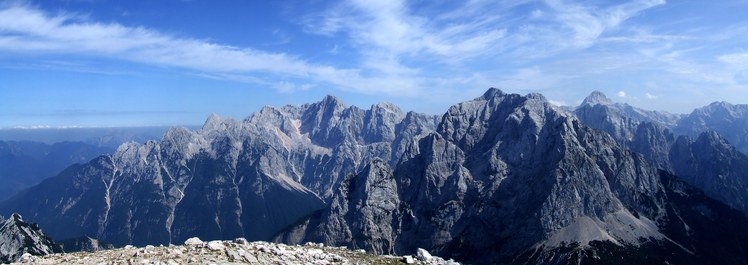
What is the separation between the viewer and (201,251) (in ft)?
214

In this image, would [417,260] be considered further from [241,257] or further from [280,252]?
[241,257]

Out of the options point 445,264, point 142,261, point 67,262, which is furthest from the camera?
point 445,264

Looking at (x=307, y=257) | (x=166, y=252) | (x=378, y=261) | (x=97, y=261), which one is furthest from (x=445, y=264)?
(x=97, y=261)

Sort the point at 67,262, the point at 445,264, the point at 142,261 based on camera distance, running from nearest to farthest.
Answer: the point at 142,261 < the point at 67,262 < the point at 445,264

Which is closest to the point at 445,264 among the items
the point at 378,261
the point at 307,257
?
the point at 378,261

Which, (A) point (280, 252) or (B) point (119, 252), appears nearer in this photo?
(B) point (119, 252)

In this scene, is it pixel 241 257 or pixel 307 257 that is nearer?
pixel 241 257

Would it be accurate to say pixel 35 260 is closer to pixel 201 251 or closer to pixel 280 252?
pixel 201 251

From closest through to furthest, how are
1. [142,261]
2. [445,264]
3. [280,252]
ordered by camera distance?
[142,261]
[280,252]
[445,264]

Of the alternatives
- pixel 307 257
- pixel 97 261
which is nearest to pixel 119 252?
pixel 97 261

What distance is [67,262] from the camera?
61938mm

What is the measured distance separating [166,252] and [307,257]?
17194 mm

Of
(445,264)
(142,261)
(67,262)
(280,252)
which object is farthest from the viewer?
(445,264)

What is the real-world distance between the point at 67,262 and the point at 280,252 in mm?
23639
